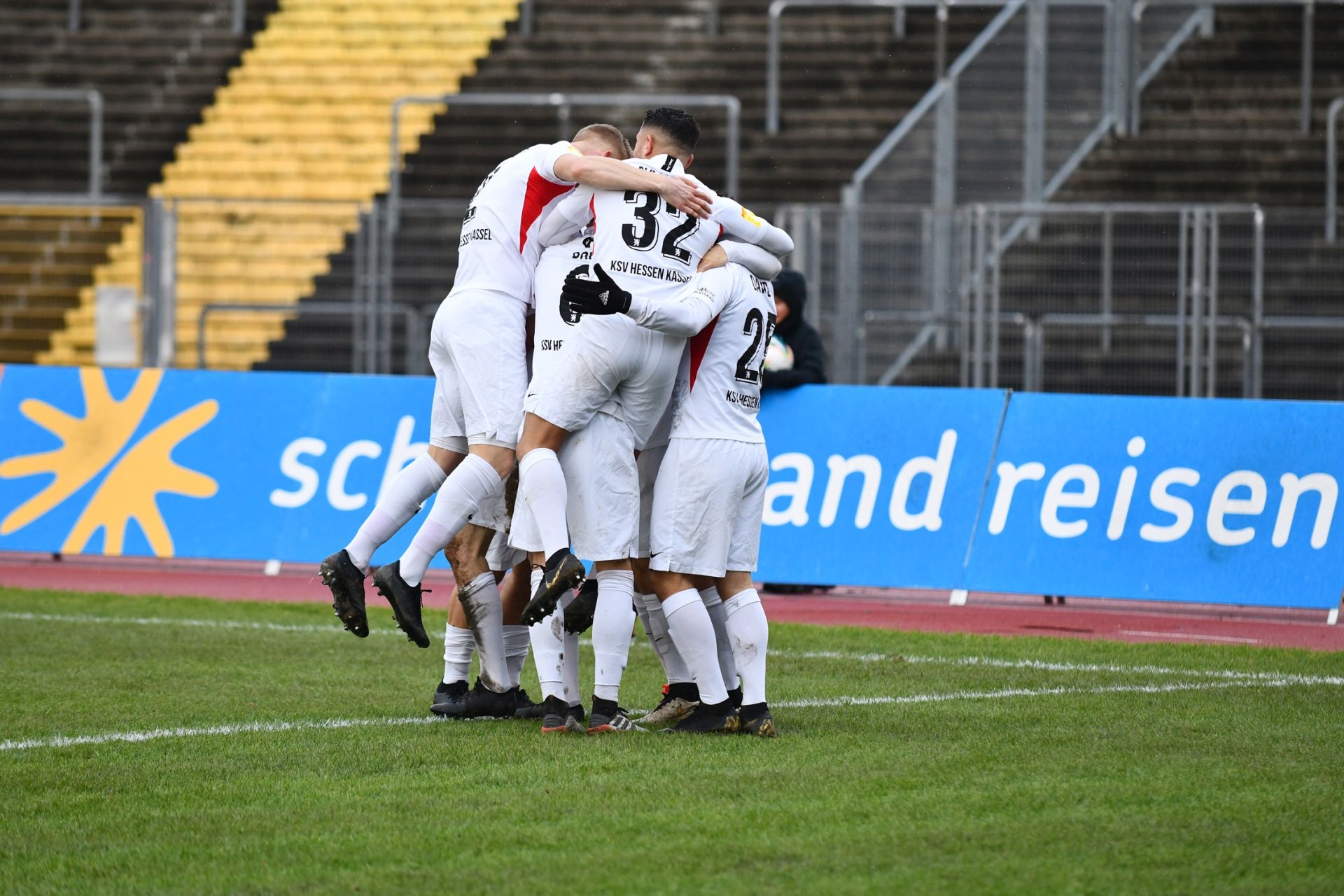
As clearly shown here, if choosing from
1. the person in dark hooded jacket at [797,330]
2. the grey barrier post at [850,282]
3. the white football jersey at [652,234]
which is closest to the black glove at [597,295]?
the white football jersey at [652,234]

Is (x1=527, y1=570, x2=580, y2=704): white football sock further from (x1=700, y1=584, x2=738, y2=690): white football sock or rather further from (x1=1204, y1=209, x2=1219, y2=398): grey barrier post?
(x1=1204, y1=209, x2=1219, y2=398): grey barrier post

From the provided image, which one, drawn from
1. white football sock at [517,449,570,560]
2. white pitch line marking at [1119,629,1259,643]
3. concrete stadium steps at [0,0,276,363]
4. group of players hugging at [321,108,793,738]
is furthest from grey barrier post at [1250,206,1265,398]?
concrete stadium steps at [0,0,276,363]

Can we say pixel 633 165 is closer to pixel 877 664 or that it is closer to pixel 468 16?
pixel 877 664

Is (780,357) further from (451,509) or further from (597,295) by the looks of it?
(597,295)

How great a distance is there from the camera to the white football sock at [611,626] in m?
7.22

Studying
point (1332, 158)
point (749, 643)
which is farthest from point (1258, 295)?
point (749, 643)

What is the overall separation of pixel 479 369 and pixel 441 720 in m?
1.38

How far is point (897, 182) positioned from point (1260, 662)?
867 cm

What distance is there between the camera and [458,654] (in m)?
7.80

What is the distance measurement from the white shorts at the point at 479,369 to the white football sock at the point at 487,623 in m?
0.57

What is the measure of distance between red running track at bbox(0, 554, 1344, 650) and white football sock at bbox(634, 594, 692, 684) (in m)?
2.85

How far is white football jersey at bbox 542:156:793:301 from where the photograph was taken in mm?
7355

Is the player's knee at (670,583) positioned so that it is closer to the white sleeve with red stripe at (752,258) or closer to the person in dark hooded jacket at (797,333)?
the white sleeve with red stripe at (752,258)

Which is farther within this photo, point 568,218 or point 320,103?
point 320,103
